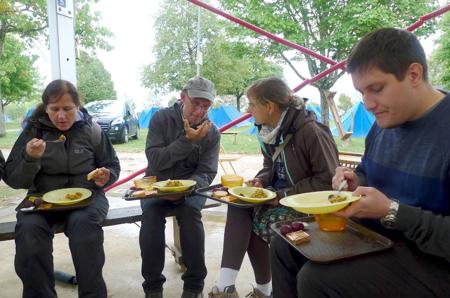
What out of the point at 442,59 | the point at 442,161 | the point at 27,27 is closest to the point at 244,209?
the point at 442,161

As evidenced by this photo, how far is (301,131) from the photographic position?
1.88m

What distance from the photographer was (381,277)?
3.72ft

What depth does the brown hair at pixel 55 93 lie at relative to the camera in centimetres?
208

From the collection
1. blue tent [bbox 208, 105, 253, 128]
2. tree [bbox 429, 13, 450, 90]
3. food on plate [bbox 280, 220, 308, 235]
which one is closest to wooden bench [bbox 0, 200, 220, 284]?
food on plate [bbox 280, 220, 308, 235]

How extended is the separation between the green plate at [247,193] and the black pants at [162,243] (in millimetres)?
299

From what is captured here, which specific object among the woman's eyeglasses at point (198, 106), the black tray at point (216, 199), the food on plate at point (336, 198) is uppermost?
the woman's eyeglasses at point (198, 106)

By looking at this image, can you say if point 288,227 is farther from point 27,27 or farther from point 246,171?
point 27,27

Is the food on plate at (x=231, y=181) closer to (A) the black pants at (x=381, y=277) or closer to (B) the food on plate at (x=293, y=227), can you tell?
(B) the food on plate at (x=293, y=227)

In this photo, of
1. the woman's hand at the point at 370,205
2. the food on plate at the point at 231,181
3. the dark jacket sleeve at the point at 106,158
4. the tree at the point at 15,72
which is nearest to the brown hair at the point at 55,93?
the dark jacket sleeve at the point at 106,158

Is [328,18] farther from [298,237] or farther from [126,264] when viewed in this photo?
[298,237]

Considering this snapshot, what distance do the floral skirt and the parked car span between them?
8833mm

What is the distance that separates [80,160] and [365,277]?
5.67ft

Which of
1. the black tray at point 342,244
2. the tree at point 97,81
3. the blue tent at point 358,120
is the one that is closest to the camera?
the black tray at point 342,244

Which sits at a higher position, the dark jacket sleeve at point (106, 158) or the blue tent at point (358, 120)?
the dark jacket sleeve at point (106, 158)
